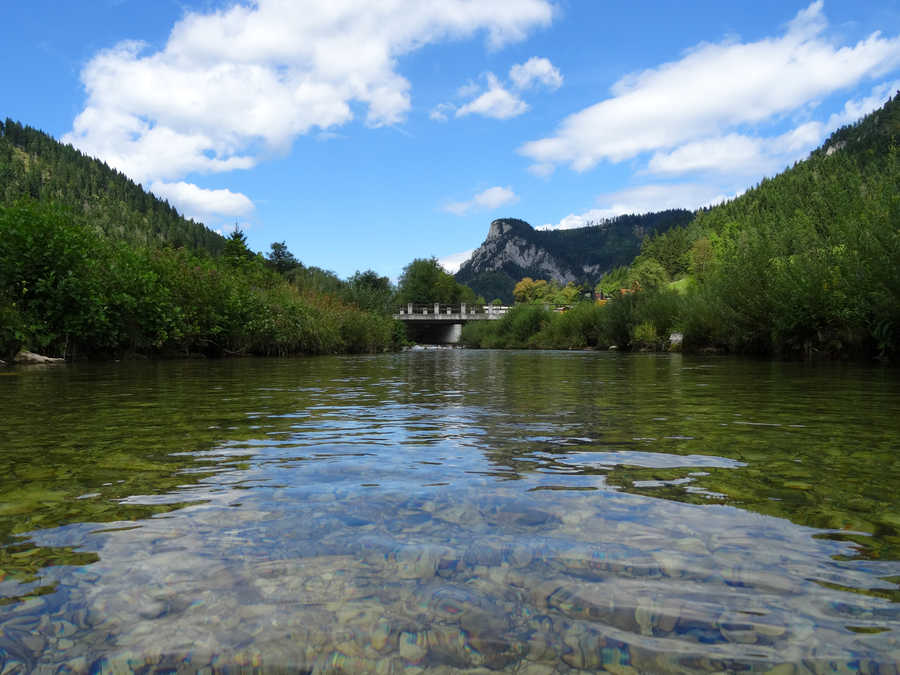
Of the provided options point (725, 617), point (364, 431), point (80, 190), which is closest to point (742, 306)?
point (364, 431)

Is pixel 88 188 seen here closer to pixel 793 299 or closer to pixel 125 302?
pixel 125 302

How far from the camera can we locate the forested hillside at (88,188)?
128 metres

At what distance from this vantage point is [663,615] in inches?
73.3

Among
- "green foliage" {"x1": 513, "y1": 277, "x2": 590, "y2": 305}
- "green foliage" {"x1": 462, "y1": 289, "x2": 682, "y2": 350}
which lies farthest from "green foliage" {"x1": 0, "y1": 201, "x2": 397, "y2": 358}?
"green foliage" {"x1": 513, "y1": 277, "x2": 590, "y2": 305}

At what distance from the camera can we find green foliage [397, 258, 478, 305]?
99.2m

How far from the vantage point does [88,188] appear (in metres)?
145

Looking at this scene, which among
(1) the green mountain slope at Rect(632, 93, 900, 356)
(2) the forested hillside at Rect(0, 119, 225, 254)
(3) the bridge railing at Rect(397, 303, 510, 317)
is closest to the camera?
(1) the green mountain slope at Rect(632, 93, 900, 356)

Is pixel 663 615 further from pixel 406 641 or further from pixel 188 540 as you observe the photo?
pixel 188 540

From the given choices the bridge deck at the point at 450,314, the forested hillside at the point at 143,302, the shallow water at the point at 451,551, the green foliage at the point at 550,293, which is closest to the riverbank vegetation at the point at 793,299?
the shallow water at the point at 451,551

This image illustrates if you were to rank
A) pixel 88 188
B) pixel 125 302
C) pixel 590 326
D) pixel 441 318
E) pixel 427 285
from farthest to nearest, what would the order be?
pixel 88 188, pixel 427 285, pixel 441 318, pixel 590 326, pixel 125 302

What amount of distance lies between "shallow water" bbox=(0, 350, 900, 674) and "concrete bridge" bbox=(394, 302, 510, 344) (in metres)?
69.3

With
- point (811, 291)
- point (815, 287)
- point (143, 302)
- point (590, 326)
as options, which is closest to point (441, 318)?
point (590, 326)

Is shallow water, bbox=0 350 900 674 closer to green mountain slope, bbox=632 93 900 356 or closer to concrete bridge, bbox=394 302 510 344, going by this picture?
green mountain slope, bbox=632 93 900 356

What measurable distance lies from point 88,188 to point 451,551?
566 feet
